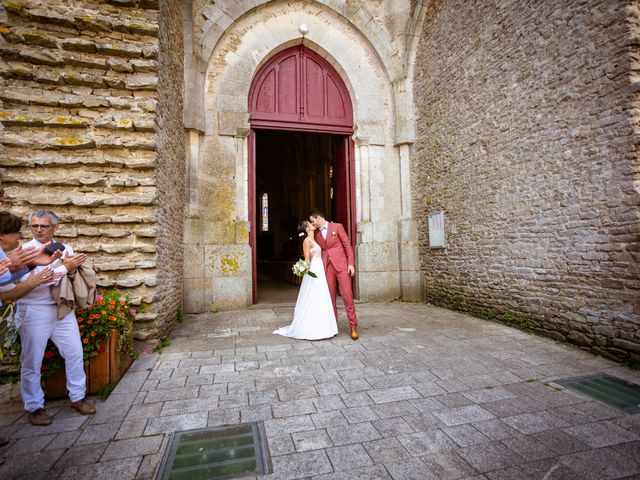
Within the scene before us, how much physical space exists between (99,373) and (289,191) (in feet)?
56.2

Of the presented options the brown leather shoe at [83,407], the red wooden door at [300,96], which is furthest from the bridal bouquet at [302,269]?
the red wooden door at [300,96]

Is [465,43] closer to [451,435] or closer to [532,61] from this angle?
[532,61]

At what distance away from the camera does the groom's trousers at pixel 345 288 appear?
15.2 feet

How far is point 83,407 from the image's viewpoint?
264 centimetres

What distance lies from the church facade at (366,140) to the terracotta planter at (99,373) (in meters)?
0.93

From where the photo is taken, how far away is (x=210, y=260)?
22.3 feet

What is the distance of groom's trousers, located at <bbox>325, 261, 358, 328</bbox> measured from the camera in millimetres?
4641

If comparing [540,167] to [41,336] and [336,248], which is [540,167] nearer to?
[336,248]

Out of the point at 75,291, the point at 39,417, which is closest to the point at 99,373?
the point at 39,417

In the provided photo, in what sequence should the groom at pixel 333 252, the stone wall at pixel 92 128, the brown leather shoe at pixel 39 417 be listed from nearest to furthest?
the brown leather shoe at pixel 39 417 < the stone wall at pixel 92 128 < the groom at pixel 333 252

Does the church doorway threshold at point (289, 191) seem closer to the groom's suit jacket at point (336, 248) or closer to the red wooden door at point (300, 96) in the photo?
the red wooden door at point (300, 96)

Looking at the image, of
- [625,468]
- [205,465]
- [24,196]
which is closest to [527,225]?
[625,468]

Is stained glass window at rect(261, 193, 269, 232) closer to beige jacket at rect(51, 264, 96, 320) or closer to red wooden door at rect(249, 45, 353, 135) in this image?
red wooden door at rect(249, 45, 353, 135)

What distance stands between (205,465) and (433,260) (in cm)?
629
